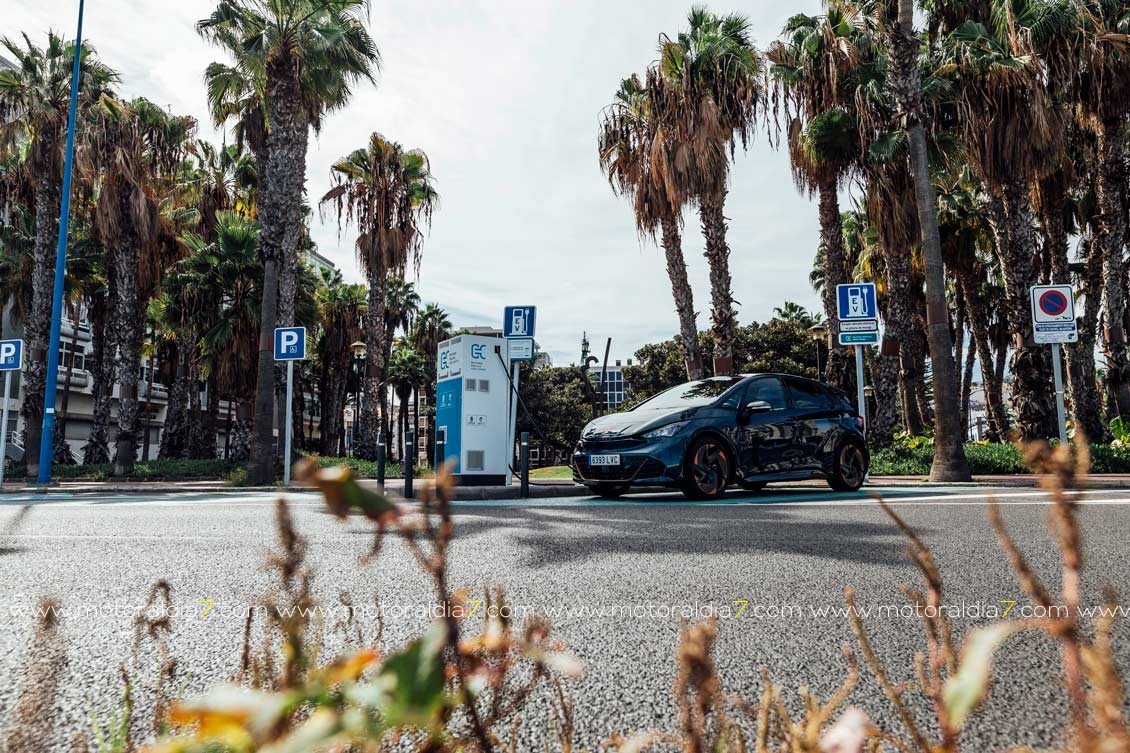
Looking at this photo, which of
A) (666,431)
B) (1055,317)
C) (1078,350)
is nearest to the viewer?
(666,431)

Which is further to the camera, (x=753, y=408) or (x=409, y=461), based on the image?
(x=409, y=461)

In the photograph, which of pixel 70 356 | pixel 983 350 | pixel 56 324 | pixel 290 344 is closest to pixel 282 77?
pixel 290 344

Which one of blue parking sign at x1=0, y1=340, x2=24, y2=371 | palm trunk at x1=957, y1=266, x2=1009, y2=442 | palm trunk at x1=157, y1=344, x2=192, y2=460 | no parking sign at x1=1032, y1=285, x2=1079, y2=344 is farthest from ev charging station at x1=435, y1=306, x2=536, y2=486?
palm trunk at x1=157, y1=344, x2=192, y2=460

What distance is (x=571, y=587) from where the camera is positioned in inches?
150

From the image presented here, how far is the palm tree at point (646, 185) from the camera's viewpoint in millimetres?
18391

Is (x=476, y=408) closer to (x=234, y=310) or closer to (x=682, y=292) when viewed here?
(x=682, y=292)

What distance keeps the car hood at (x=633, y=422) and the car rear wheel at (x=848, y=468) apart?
2.48 meters

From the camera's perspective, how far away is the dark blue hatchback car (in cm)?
873

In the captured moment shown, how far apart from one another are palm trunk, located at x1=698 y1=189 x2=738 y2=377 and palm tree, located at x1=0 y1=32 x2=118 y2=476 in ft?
56.8

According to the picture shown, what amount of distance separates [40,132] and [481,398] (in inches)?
678

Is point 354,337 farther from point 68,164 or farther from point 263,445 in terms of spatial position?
point 263,445

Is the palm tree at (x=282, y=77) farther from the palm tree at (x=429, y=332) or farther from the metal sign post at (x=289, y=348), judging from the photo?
the palm tree at (x=429, y=332)

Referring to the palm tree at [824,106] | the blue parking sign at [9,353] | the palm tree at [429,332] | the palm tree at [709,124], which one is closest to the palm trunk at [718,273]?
the palm tree at [709,124]

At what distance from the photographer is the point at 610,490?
9.66 meters
